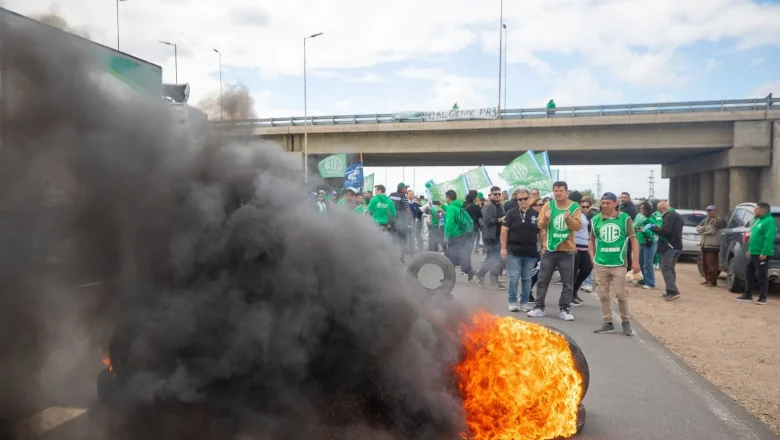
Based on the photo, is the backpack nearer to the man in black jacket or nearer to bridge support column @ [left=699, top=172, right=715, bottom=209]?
the man in black jacket

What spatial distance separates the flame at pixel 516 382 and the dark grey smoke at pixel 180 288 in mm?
215

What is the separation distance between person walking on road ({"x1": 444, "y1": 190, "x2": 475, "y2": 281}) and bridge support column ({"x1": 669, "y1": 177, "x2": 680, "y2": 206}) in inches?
1349

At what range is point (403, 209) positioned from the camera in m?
14.9

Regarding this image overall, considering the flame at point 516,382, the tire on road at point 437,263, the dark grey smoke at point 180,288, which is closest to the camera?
the dark grey smoke at point 180,288

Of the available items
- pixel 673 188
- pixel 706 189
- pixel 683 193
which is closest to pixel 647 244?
pixel 706 189

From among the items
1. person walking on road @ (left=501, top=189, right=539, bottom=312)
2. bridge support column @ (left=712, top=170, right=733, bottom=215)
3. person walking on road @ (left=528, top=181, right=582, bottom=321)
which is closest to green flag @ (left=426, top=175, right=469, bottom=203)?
person walking on road @ (left=501, top=189, right=539, bottom=312)

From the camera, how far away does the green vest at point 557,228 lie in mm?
7805

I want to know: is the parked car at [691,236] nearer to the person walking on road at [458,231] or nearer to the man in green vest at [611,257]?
the person walking on road at [458,231]


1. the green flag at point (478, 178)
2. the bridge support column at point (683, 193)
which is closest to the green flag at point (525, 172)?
the green flag at point (478, 178)

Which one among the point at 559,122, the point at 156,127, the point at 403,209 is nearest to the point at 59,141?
the point at 156,127

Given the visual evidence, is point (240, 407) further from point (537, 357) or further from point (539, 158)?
point (539, 158)

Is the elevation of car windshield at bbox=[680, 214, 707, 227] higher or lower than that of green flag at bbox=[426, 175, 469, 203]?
lower

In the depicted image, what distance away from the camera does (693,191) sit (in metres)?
36.9

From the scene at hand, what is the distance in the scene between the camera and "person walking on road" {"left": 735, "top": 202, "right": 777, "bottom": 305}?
9.77 m
